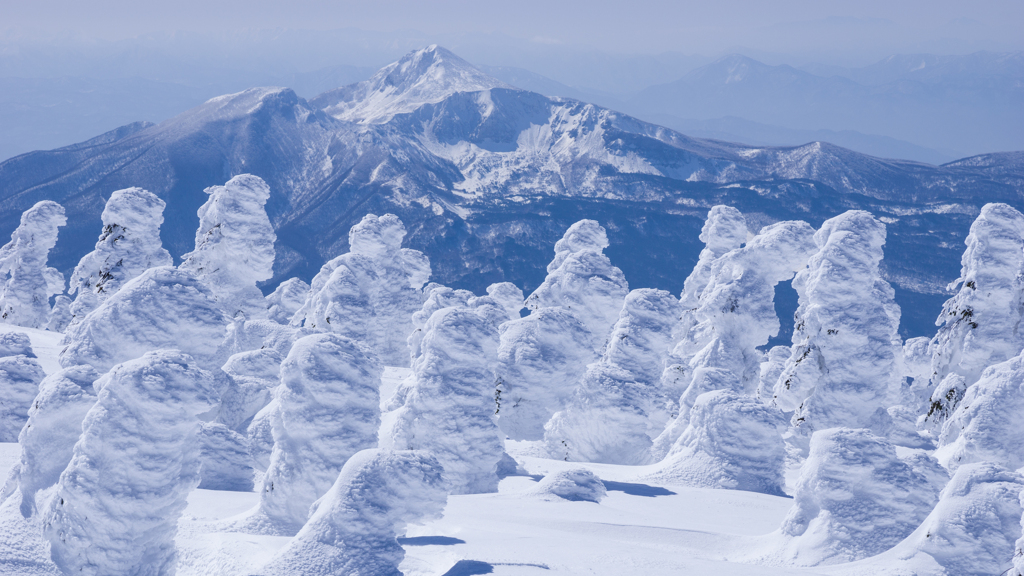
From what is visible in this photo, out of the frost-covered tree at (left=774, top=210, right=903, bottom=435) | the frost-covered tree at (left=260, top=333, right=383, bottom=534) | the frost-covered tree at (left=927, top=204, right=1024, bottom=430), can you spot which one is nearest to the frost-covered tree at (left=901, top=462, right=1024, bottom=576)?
the frost-covered tree at (left=260, top=333, right=383, bottom=534)

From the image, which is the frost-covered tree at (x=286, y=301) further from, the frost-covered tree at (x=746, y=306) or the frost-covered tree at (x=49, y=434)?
the frost-covered tree at (x=49, y=434)

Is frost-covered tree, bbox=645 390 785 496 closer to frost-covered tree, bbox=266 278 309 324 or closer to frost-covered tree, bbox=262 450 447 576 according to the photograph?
frost-covered tree, bbox=262 450 447 576

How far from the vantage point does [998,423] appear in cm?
2075

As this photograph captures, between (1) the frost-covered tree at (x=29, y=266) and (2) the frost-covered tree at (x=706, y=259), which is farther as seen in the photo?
(1) the frost-covered tree at (x=29, y=266)

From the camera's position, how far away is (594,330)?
3909 cm

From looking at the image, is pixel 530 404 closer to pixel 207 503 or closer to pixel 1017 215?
pixel 207 503

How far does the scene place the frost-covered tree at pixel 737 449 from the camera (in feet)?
77.2

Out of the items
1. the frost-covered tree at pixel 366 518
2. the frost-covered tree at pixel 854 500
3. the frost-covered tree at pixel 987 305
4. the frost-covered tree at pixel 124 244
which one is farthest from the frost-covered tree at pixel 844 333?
the frost-covered tree at pixel 124 244

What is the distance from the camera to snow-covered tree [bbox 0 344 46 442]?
22656mm

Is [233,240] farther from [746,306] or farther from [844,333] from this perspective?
[844,333]

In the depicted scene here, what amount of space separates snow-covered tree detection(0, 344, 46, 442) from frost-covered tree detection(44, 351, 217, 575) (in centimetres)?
1137

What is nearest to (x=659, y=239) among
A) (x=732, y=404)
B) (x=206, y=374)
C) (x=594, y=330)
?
(x=594, y=330)

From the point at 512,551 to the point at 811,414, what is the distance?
62.6 feet

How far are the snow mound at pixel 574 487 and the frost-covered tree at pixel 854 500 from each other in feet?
19.6
